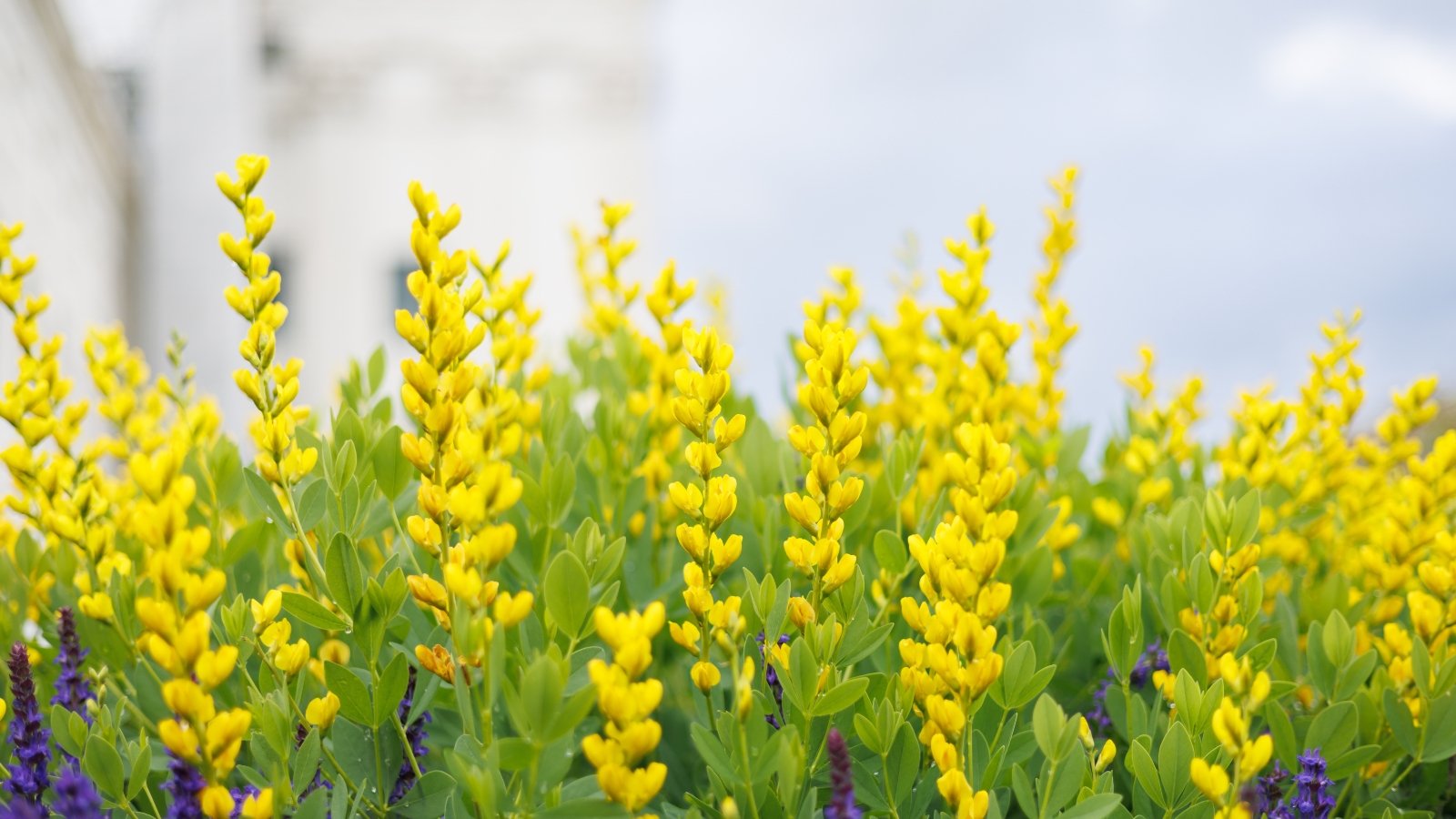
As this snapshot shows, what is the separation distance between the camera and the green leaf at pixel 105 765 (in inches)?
28.9

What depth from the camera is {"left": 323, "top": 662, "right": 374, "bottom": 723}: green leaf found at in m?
0.75

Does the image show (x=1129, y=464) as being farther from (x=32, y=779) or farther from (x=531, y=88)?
(x=531, y=88)

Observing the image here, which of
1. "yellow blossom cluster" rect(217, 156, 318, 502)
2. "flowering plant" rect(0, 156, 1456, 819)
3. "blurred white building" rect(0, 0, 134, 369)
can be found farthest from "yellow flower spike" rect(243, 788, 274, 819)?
"blurred white building" rect(0, 0, 134, 369)

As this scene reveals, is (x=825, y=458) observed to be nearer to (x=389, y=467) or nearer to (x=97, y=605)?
(x=389, y=467)

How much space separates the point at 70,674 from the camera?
35.8 inches

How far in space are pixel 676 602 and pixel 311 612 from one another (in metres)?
0.38

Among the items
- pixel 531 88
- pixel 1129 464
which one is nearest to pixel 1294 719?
pixel 1129 464

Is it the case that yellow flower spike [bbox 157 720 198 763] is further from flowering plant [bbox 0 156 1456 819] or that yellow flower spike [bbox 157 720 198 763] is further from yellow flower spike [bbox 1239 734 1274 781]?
yellow flower spike [bbox 1239 734 1274 781]

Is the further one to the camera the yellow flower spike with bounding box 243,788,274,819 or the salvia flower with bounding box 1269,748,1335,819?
the salvia flower with bounding box 1269,748,1335,819

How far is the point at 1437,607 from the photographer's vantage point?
0.91 meters

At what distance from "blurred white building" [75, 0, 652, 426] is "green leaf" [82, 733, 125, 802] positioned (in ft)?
33.9

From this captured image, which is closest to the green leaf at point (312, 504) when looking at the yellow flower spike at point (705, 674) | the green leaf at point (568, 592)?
the green leaf at point (568, 592)

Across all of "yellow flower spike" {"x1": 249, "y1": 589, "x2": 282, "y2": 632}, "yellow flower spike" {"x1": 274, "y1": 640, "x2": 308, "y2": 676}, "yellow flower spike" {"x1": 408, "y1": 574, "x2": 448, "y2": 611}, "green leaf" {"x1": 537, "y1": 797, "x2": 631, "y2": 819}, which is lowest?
"green leaf" {"x1": 537, "y1": 797, "x2": 631, "y2": 819}

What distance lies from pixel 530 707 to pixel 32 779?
48 cm
